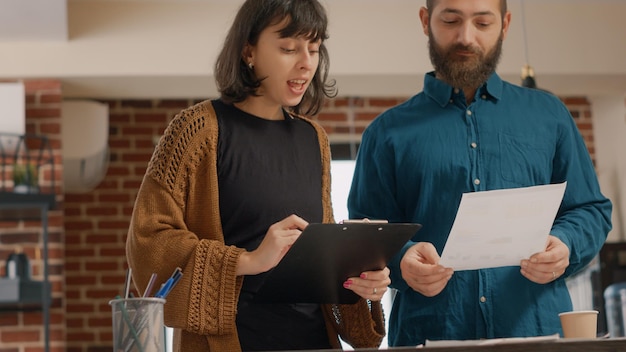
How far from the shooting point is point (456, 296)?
A: 204 centimetres

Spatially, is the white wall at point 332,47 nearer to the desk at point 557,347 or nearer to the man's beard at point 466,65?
the man's beard at point 466,65

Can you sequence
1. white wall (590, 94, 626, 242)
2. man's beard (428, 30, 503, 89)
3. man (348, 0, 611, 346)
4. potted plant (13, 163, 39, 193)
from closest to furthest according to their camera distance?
man (348, 0, 611, 346) → man's beard (428, 30, 503, 89) → potted plant (13, 163, 39, 193) → white wall (590, 94, 626, 242)

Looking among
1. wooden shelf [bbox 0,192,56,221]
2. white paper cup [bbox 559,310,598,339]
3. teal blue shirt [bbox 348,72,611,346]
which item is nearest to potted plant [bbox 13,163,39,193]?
wooden shelf [bbox 0,192,56,221]

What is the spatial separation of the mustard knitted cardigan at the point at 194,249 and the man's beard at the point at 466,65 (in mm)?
426

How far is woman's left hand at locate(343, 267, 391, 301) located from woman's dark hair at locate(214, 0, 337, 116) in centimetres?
43

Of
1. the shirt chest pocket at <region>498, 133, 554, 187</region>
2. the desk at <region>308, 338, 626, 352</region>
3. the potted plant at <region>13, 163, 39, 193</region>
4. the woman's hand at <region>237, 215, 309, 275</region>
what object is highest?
the potted plant at <region>13, 163, 39, 193</region>

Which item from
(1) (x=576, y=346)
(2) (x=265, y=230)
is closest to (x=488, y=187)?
(2) (x=265, y=230)

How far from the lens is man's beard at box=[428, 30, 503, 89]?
→ 2.15m

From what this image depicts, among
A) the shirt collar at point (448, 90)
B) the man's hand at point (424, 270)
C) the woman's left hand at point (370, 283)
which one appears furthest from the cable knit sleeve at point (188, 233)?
the shirt collar at point (448, 90)

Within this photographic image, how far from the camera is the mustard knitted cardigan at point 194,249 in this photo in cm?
178

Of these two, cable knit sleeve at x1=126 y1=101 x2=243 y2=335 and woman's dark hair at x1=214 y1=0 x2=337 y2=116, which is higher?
woman's dark hair at x1=214 y1=0 x2=337 y2=116

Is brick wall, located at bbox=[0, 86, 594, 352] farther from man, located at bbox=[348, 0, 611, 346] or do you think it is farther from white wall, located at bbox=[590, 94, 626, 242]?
man, located at bbox=[348, 0, 611, 346]

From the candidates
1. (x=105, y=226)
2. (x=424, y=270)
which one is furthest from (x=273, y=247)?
(x=105, y=226)

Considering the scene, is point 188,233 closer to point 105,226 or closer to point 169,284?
point 169,284
